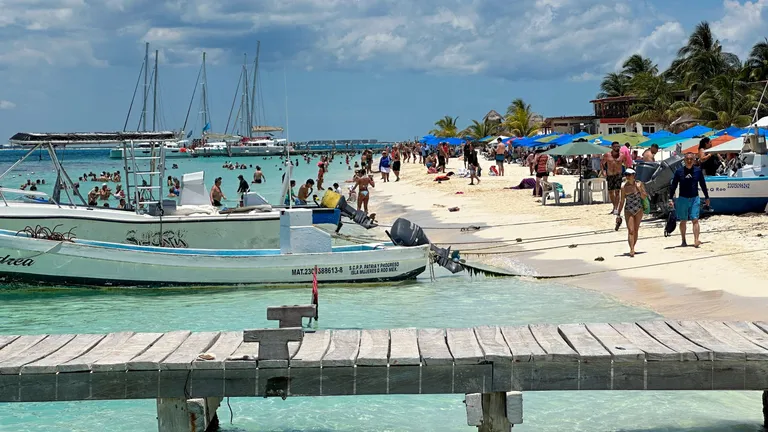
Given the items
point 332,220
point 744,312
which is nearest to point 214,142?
point 332,220

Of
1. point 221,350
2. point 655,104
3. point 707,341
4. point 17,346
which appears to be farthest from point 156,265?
point 655,104

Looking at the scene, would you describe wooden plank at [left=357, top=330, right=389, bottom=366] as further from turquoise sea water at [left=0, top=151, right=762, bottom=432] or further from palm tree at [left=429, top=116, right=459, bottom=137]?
palm tree at [left=429, top=116, right=459, bottom=137]

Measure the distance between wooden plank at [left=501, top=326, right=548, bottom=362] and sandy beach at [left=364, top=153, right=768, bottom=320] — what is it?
529 cm

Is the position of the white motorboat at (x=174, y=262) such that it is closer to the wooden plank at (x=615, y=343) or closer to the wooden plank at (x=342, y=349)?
the wooden plank at (x=342, y=349)

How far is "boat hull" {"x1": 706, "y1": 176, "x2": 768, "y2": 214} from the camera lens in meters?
19.7

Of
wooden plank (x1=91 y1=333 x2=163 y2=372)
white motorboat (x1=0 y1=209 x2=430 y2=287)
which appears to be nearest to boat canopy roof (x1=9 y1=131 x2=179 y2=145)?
white motorboat (x1=0 y1=209 x2=430 y2=287)

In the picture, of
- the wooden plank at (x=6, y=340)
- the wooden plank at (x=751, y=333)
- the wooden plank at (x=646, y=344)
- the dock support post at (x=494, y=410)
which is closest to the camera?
the wooden plank at (x=646, y=344)

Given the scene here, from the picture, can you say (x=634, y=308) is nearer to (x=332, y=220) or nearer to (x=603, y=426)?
(x=603, y=426)

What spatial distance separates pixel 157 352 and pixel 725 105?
4984 centimetres

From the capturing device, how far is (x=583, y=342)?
749 cm

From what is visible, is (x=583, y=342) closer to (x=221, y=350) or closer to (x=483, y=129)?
(x=221, y=350)

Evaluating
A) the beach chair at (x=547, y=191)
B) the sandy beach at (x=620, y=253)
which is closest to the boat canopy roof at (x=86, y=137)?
the sandy beach at (x=620, y=253)

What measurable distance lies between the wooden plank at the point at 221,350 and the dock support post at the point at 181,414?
40 centimetres

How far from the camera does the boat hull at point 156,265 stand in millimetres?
15656
